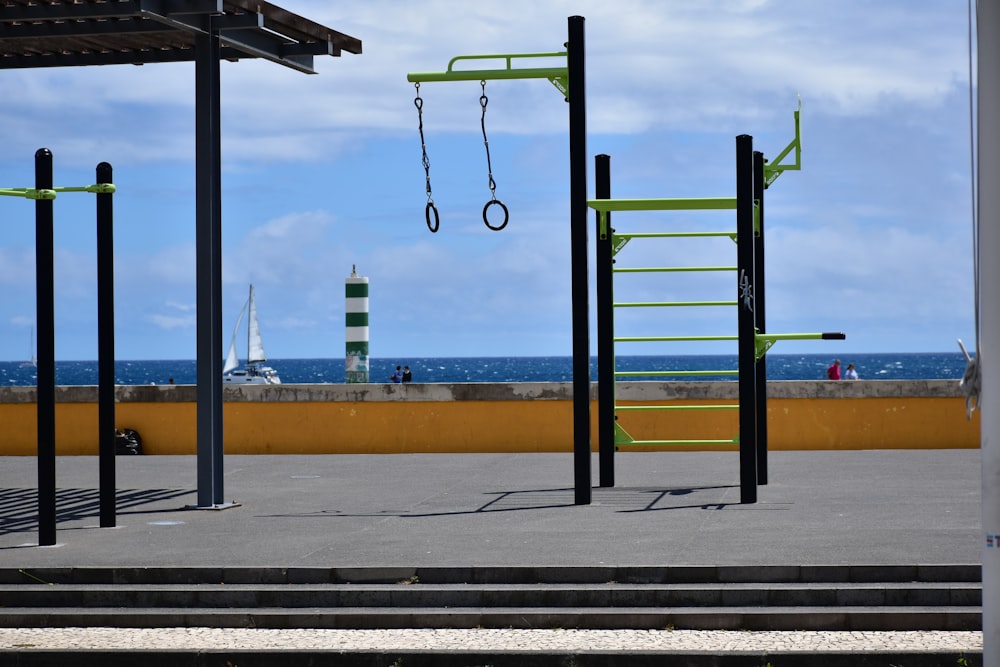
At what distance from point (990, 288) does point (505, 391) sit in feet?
46.9

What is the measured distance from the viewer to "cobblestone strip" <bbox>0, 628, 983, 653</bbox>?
7.26 metres

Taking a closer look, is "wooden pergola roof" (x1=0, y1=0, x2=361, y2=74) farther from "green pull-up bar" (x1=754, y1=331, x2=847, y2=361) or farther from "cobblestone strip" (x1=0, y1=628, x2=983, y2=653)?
"cobblestone strip" (x1=0, y1=628, x2=983, y2=653)

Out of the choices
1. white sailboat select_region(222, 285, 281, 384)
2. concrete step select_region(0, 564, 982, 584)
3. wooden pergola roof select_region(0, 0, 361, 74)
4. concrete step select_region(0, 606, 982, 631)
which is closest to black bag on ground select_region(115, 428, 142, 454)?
wooden pergola roof select_region(0, 0, 361, 74)

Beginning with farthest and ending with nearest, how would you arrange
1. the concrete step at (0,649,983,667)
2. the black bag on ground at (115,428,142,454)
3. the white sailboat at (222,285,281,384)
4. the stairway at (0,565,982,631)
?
the white sailboat at (222,285,281,384) → the black bag on ground at (115,428,142,454) → the stairway at (0,565,982,631) → the concrete step at (0,649,983,667)

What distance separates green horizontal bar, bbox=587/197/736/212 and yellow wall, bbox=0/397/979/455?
5891 millimetres

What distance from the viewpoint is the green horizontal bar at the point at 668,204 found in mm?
12773

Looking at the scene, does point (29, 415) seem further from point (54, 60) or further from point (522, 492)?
point (522, 492)

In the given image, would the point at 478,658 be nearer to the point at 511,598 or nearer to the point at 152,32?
the point at 511,598

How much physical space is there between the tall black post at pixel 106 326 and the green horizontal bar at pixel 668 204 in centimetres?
446

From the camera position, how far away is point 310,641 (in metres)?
7.65

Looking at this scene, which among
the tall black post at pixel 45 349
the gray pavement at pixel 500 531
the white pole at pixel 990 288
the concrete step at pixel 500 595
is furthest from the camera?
the tall black post at pixel 45 349

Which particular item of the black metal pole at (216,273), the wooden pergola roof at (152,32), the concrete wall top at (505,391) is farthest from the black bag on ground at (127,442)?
the black metal pole at (216,273)

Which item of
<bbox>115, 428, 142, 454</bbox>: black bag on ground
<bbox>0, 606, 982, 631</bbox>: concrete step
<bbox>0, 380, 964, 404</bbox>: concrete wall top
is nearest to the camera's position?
<bbox>0, 606, 982, 631</bbox>: concrete step

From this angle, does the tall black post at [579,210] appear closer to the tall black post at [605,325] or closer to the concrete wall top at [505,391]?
the tall black post at [605,325]
